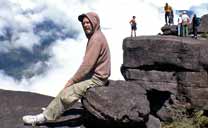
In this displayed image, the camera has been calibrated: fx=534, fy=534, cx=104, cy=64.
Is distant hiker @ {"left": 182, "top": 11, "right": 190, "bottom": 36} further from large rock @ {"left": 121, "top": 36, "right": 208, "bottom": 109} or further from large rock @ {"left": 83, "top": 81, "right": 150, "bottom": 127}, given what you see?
large rock @ {"left": 83, "top": 81, "right": 150, "bottom": 127}

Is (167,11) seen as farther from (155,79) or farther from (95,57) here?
(95,57)

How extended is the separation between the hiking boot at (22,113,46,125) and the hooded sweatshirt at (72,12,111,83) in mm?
1147

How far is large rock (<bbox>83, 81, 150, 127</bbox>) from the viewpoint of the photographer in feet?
40.3

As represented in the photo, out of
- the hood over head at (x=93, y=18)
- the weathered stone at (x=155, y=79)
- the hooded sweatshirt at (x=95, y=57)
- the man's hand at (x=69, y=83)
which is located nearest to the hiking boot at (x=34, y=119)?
the man's hand at (x=69, y=83)

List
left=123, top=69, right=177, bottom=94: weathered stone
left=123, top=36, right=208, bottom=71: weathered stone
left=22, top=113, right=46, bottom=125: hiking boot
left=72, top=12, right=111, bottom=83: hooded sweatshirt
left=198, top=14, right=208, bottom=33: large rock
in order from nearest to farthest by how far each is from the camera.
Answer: left=22, top=113, right=46, bottom=125: hiking boot, left=72, top=12, right=111, bottom=83: hooded sweatshirt, left=123, top=36, right=208, bottom=71: weathered stone, left=123, top=69, right=177, bottom=94: weathered stone, left=198, top=14, right=208, bottom=33: large rock

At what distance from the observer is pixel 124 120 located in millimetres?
12406

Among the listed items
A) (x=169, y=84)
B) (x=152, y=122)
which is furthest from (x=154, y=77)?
(x=152, y=122)

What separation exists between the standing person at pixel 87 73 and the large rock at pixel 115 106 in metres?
0.26

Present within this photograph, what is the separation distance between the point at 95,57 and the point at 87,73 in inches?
16.5

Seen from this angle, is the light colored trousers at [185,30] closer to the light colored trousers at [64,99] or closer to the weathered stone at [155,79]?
the weathered stone at [155,79]

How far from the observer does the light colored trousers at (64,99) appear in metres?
12.3

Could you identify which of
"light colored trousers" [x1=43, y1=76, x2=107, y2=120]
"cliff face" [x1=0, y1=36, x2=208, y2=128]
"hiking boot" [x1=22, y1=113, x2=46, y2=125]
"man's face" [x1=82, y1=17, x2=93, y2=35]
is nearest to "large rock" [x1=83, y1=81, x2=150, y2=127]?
"light colored trousers" [x1=43, y1=76, x2=107, y2=120]

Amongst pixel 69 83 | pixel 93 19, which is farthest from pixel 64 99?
pixel 93 19

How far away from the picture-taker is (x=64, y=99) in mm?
12242
